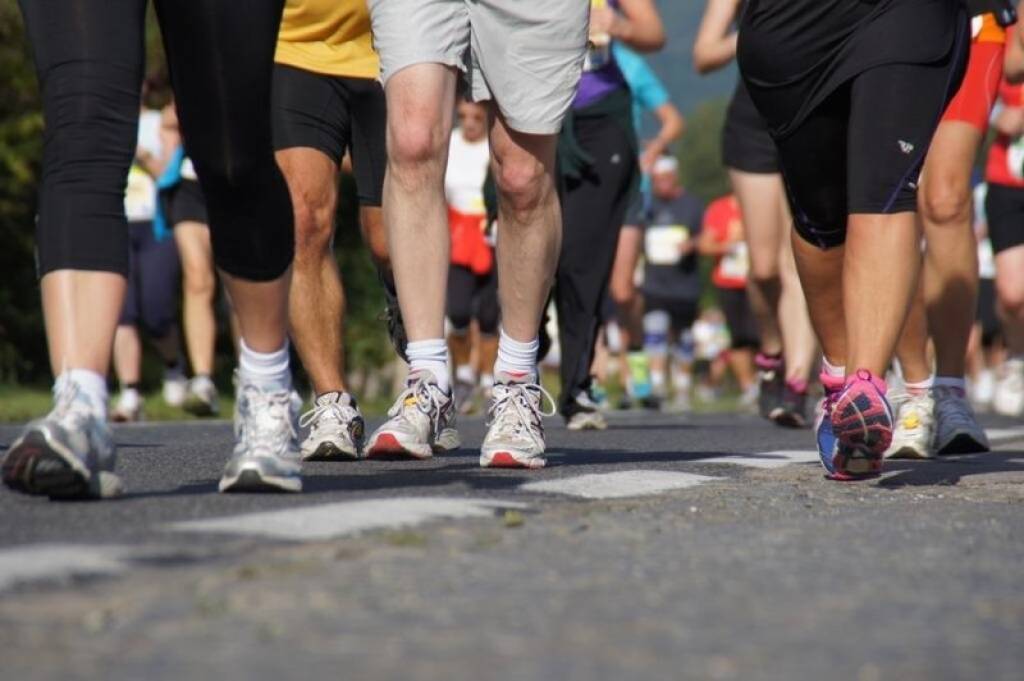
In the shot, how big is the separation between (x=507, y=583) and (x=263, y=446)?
1317 millimetres

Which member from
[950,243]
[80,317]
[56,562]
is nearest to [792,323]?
[950,243]

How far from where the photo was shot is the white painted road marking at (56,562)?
9.24 ft

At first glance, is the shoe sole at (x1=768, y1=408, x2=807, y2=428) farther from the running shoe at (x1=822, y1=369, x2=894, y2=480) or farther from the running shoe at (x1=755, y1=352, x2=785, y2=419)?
the running shoe at (x1=822, y1=369, x2=894, y2=480)

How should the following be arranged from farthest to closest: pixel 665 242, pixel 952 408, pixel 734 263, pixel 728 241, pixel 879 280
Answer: pixel 665 242, pixel 728 241, pixel 734 263, pixel 952 408, pixel 879 280

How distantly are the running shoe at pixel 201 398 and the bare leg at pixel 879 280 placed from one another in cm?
673

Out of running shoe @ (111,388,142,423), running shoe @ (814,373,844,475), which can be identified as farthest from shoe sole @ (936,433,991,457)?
running shoe @ (111,388,142,423)

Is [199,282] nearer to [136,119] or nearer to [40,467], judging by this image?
[136,119]

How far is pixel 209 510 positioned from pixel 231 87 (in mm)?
879

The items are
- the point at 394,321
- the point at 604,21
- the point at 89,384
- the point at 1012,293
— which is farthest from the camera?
the point at 1012,293

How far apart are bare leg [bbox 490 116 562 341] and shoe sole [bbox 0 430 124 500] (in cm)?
199

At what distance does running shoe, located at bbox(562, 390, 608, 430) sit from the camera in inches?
335

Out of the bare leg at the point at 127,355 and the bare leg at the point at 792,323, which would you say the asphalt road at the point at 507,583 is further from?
the bare leg at the point at 127,355

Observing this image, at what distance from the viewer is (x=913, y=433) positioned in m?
6.20

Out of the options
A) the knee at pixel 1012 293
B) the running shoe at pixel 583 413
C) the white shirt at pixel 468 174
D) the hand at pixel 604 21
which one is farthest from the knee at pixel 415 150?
the white shirt at pixel 468 174
